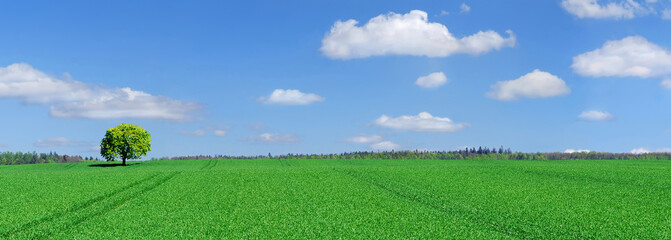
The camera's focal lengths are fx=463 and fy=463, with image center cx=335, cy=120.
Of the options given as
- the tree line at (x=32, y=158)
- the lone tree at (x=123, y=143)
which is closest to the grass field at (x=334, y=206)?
the lone tree at (x=123, y=143)

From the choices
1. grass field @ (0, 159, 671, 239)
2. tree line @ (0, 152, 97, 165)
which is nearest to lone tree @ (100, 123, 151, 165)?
grass field @ (0, 159, 671, 239)

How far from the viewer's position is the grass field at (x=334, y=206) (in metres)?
18.0

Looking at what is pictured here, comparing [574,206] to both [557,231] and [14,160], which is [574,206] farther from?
[14,160]

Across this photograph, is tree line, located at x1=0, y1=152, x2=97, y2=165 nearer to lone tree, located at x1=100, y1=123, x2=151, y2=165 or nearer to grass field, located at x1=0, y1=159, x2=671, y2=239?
lone tree, located at x1=100, y1=123, x2=151, y2=165

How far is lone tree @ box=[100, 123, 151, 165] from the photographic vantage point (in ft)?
232

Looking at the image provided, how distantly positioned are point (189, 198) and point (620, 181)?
30428 mm

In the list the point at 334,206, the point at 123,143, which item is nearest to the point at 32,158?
the point at 123,143

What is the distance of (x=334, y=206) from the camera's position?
22.4 metres

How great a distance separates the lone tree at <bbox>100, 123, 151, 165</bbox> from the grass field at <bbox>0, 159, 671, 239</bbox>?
119 feet

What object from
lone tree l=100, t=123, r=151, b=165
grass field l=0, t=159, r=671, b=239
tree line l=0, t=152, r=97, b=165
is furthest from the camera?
tree line l=0, t=152, r=97, b=165

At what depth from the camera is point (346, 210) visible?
2145 cm

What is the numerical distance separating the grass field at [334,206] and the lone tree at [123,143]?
3612cm

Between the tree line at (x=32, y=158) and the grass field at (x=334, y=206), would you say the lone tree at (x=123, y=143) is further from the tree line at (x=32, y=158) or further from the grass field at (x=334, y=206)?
the tree line at (x=32, y=158)

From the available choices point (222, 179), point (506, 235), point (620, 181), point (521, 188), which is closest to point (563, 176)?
point (620, 181)
